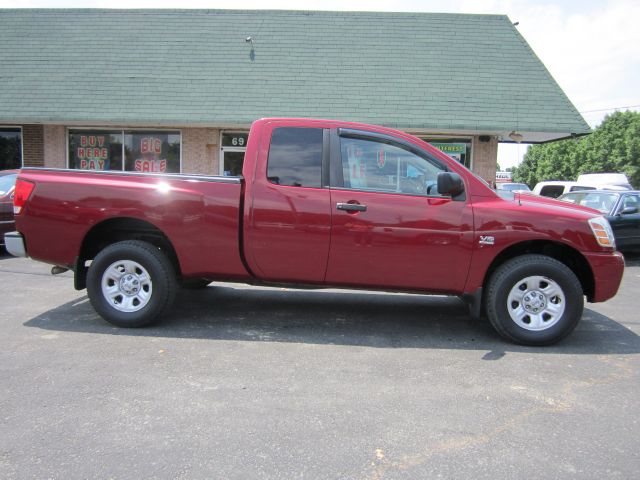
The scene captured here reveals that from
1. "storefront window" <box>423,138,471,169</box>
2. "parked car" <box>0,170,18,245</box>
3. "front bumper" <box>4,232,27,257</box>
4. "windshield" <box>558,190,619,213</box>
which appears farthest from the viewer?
"storefront window" <box>423,138,471,169</box>

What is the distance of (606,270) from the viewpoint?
14.8ft

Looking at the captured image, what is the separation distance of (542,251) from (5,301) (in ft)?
19.1

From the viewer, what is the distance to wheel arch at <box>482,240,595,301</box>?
4641 mm

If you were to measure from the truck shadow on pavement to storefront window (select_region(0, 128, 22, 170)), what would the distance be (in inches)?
417

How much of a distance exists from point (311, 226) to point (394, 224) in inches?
29.1

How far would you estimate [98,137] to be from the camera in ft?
46.0

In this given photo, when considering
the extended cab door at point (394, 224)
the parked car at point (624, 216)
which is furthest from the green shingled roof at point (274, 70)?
the extended cab door at point (394, 224)

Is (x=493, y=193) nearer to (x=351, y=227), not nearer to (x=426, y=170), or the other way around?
(x=426, y=170)

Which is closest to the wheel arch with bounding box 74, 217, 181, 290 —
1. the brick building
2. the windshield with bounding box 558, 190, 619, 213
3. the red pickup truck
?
the red pickup truck

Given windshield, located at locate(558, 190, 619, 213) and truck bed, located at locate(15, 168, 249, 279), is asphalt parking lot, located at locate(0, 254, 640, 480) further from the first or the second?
windshield, located at locate(558, 190, 619, 213)

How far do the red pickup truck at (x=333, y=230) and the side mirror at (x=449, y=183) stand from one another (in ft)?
0.03

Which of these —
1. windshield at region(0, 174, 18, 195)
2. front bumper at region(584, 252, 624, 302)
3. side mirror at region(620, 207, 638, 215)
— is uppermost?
windshield at region(0, 174, 18, 195)

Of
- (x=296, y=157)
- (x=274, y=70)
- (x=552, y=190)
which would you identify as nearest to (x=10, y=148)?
(x=274, y=70)

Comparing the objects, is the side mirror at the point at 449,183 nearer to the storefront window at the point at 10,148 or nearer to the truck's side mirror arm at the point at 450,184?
the truck's side mirror arm at the point at 450,184
